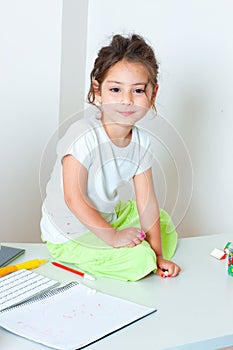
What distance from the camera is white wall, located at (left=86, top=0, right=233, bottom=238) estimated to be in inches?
59.3

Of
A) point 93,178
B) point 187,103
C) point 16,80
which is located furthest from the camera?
point 16,80

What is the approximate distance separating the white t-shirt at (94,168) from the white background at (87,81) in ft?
0.75

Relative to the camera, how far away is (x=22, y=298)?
0.85 meters

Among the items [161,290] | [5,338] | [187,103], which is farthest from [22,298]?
[187,103]

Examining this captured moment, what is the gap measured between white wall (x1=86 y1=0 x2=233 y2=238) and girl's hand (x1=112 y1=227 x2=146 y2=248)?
1.15ft

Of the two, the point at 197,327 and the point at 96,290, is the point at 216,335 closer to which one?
the point at 197,327

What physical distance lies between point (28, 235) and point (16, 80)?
1.68 ft

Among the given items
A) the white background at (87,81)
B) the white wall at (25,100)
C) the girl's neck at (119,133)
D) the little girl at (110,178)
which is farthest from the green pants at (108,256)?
the white wall at (25,100)

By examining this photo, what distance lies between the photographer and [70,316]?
807mm

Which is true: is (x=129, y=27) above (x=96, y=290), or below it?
above

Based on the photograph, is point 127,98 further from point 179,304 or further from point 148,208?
point 179,304

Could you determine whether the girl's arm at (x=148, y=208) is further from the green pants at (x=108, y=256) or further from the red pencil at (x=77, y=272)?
the red pencil at (x=77, y=272)

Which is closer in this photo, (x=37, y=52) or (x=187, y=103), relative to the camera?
(x=187, y=103)

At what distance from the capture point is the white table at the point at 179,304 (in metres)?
0.75
